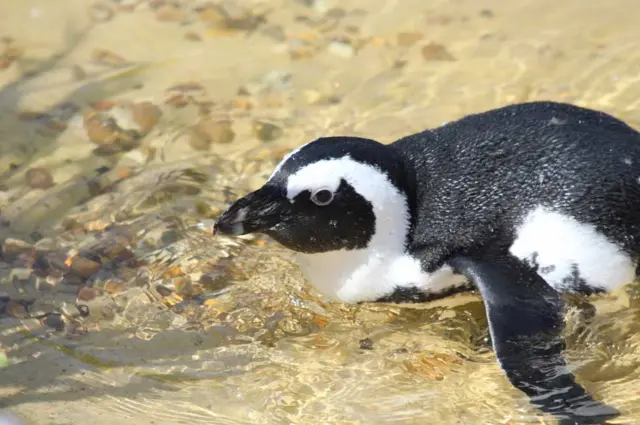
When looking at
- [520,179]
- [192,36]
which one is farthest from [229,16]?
[520,179]

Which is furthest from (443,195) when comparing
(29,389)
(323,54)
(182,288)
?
(323,54)

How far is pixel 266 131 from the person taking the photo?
336 centimetres

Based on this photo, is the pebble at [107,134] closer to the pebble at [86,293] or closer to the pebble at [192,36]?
the pebble at [192,36]

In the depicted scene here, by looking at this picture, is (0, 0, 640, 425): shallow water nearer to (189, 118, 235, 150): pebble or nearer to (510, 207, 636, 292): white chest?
(189, 118, 235, 150): pebble

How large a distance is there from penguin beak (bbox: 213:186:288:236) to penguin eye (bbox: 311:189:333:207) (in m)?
0.07

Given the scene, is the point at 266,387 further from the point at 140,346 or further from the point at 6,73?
the point at 6,73

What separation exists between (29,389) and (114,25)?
1995 mm

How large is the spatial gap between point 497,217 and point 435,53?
1547mm

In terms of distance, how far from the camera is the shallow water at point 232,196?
2.34 metres

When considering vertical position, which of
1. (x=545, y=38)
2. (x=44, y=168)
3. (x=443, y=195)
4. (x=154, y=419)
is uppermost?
(x=545, y=38)

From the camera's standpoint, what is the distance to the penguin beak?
Answer: 222 cm

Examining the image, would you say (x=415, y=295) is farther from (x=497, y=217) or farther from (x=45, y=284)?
(x=45, y=284)

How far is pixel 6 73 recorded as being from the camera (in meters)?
3.67

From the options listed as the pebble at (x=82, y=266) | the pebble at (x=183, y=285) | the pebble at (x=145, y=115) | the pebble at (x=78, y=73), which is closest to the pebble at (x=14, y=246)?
the pebble at (x=82, y=266)
